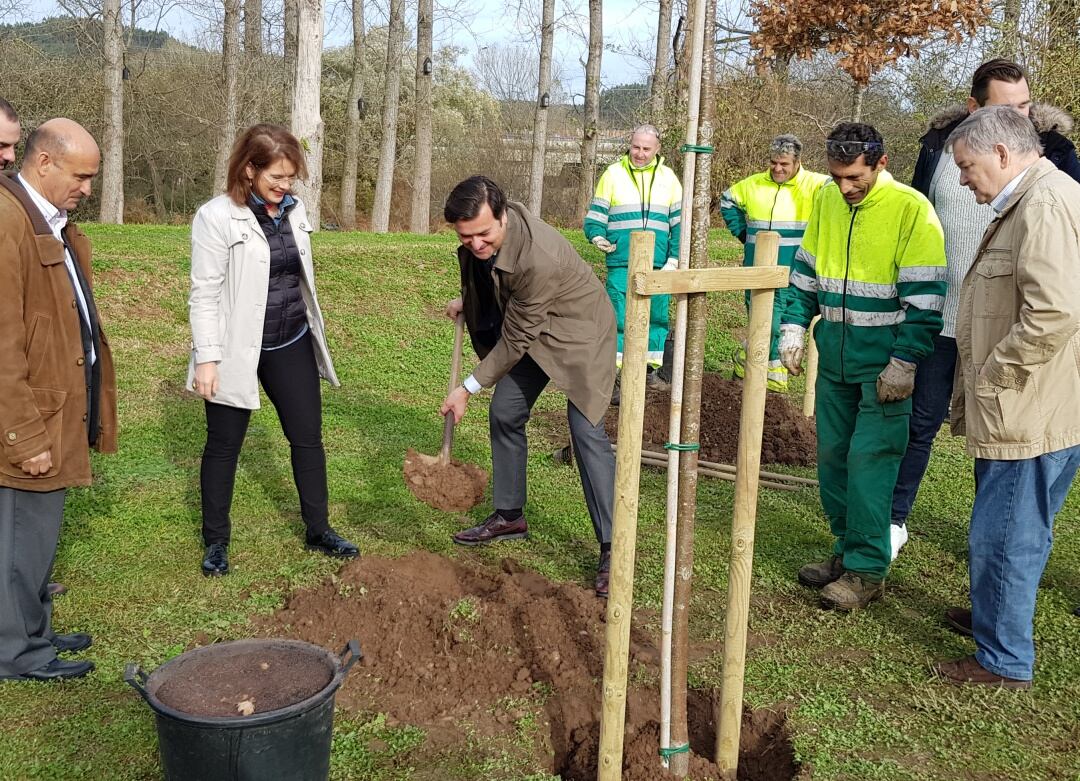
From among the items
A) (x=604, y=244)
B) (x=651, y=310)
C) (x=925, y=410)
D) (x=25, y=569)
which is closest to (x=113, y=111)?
(x=604, y=244)

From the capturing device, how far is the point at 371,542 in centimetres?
511

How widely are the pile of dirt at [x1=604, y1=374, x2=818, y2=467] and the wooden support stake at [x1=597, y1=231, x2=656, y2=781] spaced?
396cm

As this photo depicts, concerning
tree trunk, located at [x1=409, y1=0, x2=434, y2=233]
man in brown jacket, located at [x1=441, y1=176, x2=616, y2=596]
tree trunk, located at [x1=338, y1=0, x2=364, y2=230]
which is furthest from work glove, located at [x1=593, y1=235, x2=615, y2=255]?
tree trunk, located at [x1=338, y1=0, x2=364, y2=230]

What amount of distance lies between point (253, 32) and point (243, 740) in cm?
2374

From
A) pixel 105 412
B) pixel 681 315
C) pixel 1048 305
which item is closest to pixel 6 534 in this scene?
pixel 105 412

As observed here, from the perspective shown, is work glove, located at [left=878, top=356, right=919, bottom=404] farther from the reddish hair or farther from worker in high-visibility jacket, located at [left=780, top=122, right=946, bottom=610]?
the reddish hair

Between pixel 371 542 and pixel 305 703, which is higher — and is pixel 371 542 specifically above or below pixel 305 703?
below

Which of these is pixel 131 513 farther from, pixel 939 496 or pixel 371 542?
pixel 939 496

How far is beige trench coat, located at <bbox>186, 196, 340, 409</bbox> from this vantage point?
4.24 metres

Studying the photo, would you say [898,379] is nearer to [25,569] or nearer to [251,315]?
[251,315]

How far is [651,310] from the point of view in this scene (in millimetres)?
7949

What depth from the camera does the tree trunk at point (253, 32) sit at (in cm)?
2241

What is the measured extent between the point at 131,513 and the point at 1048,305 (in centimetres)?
469

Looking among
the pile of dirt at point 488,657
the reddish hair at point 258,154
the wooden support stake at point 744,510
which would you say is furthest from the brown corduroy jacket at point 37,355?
the wooden support stake at point 744,510
